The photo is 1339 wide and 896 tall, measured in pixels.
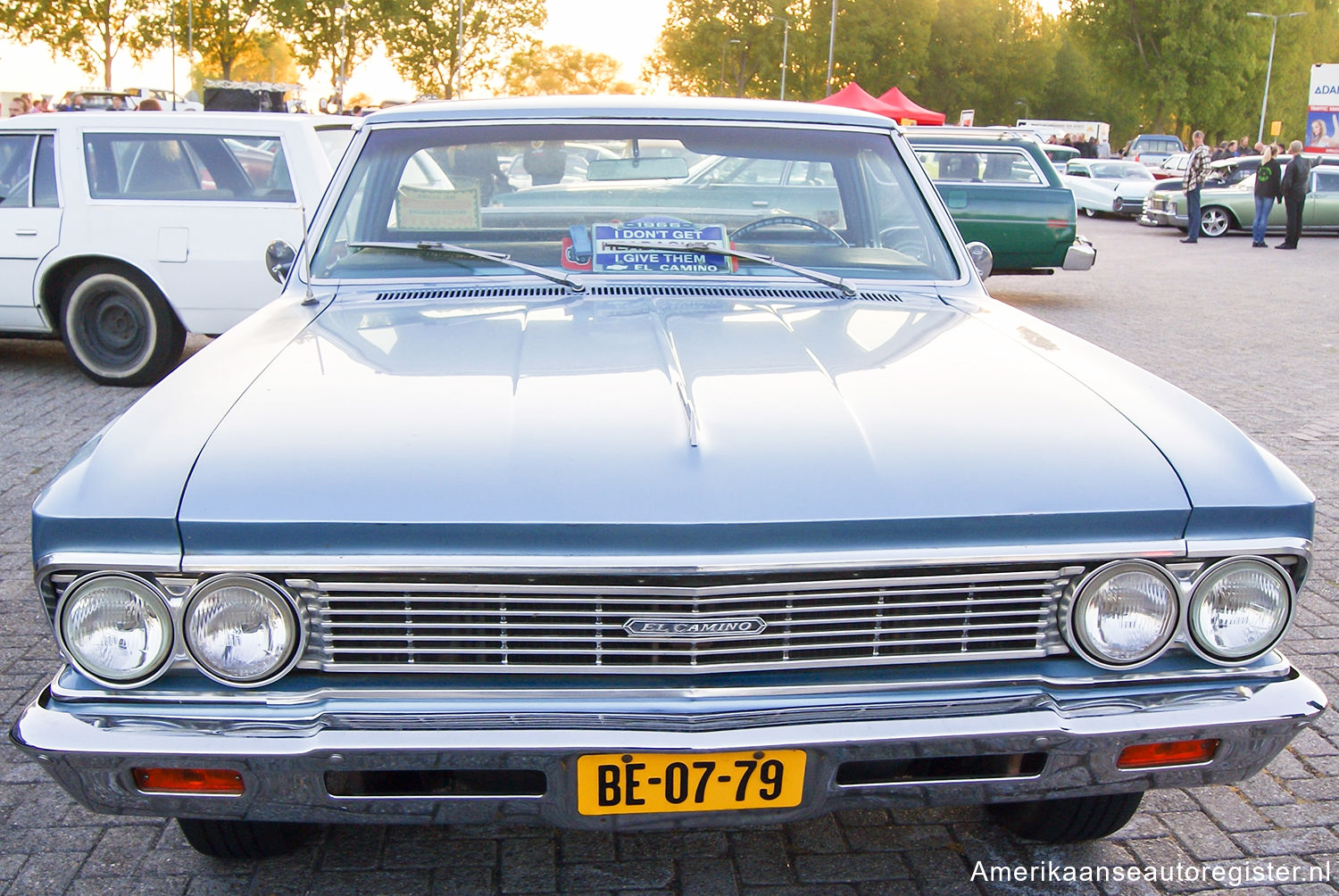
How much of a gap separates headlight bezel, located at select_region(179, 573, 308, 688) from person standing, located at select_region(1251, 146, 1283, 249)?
66.3 feet

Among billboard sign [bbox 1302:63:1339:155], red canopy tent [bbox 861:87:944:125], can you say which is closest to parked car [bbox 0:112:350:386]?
red canopy tent [bbox 861:87:944:125]

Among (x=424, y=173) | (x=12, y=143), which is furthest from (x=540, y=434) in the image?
(x=12, y=143)

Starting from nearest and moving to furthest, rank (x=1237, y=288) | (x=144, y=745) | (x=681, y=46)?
(x=144, y=745), (x=1237, y=288), (x=681, y=46)

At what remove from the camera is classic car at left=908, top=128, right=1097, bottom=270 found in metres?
11.7

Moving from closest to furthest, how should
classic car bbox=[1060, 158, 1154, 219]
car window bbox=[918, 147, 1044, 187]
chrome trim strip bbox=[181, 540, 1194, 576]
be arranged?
1. chrome trim strip bbox=[181, 540, 1194, 576]
2. car window bbox=[918, 147, 1044, 187]
3. classic car bbox=[1060, 158, 1154, 219]

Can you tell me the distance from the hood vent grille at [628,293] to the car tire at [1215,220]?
20.8 m

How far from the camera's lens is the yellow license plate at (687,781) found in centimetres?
A: 198

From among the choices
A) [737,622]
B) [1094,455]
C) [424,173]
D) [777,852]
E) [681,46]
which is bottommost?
[777,852]

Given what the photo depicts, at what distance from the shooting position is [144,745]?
196 cm

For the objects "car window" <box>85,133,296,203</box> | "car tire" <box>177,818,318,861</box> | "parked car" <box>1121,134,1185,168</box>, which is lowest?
"car tire" <box>177,818,318,861</box>

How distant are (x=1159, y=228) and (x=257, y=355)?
80.2 feet

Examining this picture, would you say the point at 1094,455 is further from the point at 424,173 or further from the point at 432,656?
the point at 424,173

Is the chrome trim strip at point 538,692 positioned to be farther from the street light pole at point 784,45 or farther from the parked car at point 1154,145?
the street light pole at point 784,45

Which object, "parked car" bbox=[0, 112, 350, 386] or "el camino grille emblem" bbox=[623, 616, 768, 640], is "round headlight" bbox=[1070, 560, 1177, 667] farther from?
"parked car" bbox=[0, 112, 350, 386]
